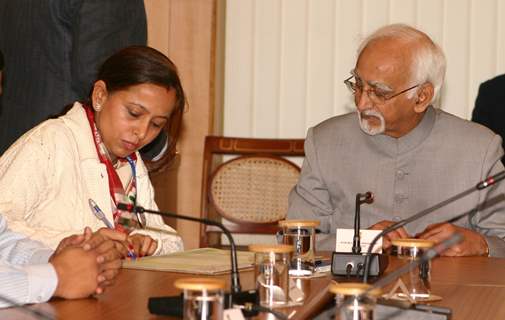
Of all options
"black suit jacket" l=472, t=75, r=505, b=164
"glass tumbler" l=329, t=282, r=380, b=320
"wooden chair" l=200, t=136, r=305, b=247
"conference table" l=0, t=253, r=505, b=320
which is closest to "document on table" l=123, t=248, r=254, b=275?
"conference table" l=0, t=253, r=505, b=320

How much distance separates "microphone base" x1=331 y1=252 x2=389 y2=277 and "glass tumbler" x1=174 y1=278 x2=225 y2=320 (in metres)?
1.06

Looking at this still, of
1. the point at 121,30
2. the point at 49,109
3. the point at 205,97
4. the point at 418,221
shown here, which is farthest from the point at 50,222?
the point at 205,97

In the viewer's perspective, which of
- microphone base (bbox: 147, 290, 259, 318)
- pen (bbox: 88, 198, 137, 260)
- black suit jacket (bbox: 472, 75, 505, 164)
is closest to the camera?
microphone base (bbox: 147, 290, 259, 318)

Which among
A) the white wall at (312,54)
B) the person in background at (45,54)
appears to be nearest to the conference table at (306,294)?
the person in background at (45,54)

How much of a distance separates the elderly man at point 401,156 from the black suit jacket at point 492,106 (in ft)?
3.09

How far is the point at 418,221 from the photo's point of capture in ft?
11.9

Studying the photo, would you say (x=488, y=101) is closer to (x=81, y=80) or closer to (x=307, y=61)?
(x=307, y=61)

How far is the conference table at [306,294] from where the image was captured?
201 cm

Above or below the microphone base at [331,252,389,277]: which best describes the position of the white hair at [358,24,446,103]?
above

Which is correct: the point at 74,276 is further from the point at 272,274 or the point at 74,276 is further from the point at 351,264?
the point at 351,264

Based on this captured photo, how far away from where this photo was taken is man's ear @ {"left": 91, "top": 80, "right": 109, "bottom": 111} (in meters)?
3.38

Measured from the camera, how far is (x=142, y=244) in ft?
10.5

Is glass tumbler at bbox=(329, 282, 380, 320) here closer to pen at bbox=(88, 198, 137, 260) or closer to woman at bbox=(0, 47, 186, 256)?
woman at bbox=(0, 47, 186, 256)

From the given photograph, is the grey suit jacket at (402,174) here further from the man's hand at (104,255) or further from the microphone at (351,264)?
the man's hand at (104,255)
